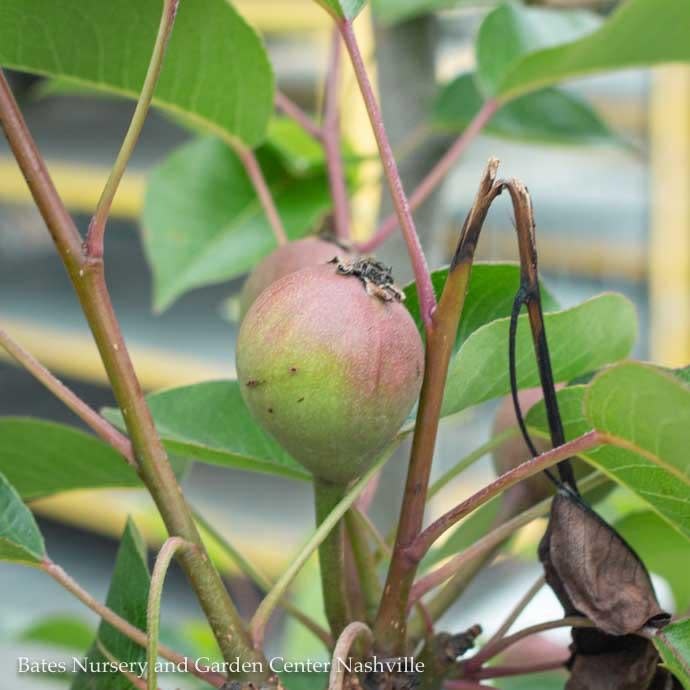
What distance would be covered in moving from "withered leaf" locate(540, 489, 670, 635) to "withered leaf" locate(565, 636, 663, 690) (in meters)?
0.02

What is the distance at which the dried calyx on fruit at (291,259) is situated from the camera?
0.41m

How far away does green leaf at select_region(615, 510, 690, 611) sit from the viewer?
1.62 ft

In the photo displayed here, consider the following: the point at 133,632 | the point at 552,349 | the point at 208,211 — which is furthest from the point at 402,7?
the point at 133,632

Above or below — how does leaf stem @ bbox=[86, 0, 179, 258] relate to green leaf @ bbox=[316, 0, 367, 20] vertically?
below

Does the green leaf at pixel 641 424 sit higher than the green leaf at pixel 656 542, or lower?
lower

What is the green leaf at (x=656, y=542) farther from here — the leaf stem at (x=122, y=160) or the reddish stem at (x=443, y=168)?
the leaf stem at (x=122, y=160)

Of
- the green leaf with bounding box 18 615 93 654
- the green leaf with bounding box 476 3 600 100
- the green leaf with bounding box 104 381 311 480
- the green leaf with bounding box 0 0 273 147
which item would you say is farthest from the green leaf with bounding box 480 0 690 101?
the green leaf with bounding box 18 615 93 654

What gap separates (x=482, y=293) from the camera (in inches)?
15.8

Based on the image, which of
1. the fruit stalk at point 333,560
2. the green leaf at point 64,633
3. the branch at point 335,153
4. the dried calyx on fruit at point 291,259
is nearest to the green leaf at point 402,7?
the branch at point 335,153

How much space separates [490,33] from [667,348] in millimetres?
1394

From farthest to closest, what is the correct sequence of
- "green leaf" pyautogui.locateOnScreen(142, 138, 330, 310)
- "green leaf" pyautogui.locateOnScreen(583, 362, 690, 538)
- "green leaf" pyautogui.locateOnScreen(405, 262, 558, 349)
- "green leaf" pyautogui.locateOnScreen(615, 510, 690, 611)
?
"green leaf" pyautogui.locateOnScreen(142, 138, 330, 310) < "green leaf" pyautogui.locateOnScreen(615, 510, 690, 611) < "green leaf" pyautogui.locateOnScreen(405, 262, 558, 349) < "green leaf" pyautogui.locateOnScreen(583, 362, 690, 538)

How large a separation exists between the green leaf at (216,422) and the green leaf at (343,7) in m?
0.15

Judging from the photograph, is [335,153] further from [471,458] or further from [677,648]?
A: [677,648]

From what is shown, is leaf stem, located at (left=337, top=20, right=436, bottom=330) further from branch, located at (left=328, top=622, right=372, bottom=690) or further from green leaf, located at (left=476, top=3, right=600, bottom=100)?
green leaf, located at (left=476, top=3, right=600, bottom=100)
